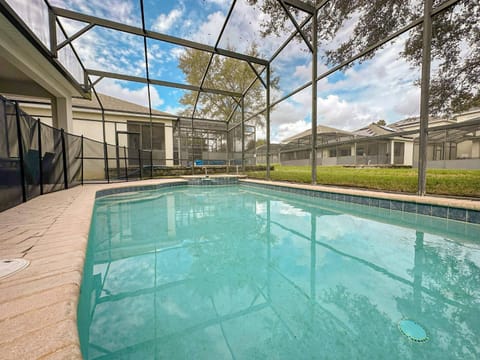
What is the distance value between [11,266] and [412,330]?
90.6 inches

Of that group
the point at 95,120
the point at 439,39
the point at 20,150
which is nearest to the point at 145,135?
the point at 95,120

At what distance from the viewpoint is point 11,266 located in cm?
123

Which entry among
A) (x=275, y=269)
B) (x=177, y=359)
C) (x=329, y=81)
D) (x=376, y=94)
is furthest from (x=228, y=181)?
(x=177, y=359)

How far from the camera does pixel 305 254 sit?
2217 millimetres

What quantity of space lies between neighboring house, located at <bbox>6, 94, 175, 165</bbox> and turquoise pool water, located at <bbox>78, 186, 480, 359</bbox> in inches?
328

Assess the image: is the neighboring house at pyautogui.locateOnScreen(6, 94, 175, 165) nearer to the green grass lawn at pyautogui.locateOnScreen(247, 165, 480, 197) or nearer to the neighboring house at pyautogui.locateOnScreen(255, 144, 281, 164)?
the neighboring house at pyautogui.locateOnScreen(255, 144, 281, 164)

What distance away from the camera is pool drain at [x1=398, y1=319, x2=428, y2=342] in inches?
43.0

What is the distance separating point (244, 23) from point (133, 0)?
328 centimetres

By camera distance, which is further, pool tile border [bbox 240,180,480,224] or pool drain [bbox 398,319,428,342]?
pool tile border [bbox 240,180,480,224]

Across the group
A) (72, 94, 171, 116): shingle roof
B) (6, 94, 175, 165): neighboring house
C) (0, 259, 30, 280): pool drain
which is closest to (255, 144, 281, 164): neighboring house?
(6, 94, 175, 165): neighboring house

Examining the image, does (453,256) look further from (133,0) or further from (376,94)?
(133,0)

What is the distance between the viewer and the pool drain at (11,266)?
3.79ft

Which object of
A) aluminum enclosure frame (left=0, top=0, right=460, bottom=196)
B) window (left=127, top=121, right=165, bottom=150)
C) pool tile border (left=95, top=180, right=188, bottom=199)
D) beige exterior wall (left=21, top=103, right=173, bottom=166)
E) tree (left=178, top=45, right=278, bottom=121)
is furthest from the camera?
window (left=127, top=121, right=165, bottom=150)

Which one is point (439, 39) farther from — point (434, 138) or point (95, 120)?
point (95, 120)
